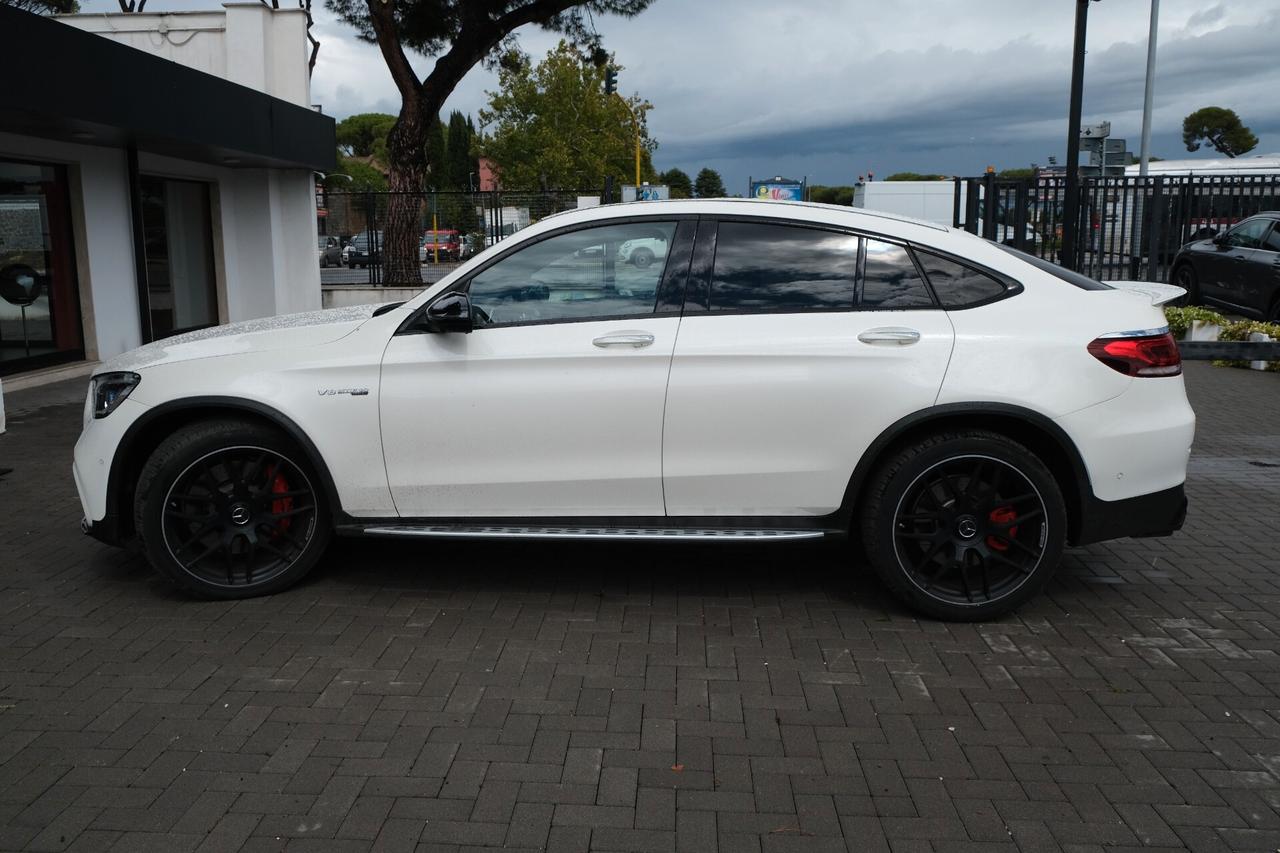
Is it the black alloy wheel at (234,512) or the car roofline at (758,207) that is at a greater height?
the car roofline at (758,207)

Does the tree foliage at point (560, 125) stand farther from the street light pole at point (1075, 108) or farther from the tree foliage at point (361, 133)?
the tree foliage at point (361, 133)

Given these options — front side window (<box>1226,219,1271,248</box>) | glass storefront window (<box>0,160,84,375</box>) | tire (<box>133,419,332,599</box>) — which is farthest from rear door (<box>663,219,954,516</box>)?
front side window (<box>1226,219,1271,248</box>)

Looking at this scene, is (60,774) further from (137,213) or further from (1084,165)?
(1084,165)

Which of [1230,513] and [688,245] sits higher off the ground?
[688,245]

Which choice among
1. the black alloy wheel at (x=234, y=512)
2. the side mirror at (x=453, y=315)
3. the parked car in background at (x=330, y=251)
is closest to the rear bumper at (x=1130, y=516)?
the side mirror at (x=453, y=315)

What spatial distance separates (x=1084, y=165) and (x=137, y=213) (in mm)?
13979

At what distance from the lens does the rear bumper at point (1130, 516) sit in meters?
4.54

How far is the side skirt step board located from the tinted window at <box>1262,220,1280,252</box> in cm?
1276

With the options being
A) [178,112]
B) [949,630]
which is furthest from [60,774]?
[178,112]

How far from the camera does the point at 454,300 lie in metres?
4.59

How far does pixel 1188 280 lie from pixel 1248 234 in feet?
5.44

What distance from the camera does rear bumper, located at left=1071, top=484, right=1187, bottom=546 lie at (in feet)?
14.9

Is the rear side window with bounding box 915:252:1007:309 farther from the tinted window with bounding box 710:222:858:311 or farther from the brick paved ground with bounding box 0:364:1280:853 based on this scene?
the brick paved ground with bounding box 0:364:1280:853

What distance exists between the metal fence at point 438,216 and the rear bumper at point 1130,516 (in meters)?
16.3
